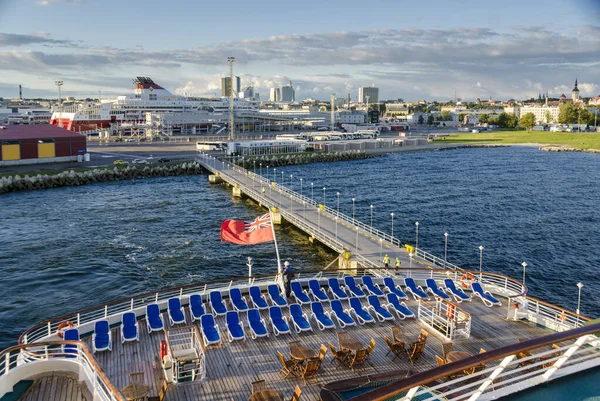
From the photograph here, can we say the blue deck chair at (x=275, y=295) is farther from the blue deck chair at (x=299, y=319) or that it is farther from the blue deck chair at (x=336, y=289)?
the blue deck chair at (x=336, y=289)

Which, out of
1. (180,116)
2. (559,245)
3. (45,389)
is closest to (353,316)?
(45,389)

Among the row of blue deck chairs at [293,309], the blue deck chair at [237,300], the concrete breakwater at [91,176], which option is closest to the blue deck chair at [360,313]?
the row of blue deck chairs at [293,309]

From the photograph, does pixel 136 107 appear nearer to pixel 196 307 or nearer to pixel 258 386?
pixel 196 307

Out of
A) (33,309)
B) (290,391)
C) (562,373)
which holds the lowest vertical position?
(33,309)

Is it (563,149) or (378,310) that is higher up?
(563,149)

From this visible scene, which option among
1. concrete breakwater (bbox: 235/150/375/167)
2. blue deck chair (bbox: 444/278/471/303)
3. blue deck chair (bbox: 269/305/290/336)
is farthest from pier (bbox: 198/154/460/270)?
concrete breakwater (bbox: 235/150/375/167)

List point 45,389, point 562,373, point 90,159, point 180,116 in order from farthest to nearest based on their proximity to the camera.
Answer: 1. point 180,116
2. point 90,159
3. point 45,389
4. point 562,373

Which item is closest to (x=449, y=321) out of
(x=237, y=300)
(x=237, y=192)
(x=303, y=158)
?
(x=237, y=300)

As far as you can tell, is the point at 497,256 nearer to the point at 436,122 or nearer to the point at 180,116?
the point at 180,116

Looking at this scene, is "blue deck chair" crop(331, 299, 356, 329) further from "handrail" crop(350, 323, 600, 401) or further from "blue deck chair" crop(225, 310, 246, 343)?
"handrail" crop(350, 323, 600, 401)
